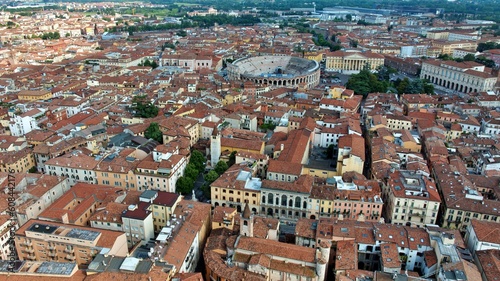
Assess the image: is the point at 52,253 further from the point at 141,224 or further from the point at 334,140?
the point at 334,140

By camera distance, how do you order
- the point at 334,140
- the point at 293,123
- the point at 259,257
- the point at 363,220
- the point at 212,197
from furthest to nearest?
the point at 293,123 → the point at 334,140 → the point at 212,197 → the point at 363,220 → the point at 259,257

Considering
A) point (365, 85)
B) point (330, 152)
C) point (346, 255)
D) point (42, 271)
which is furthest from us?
point (365, 85)

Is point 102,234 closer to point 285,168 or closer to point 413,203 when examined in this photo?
point 285,168

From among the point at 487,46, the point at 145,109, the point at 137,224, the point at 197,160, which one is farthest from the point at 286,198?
the point at 487,46

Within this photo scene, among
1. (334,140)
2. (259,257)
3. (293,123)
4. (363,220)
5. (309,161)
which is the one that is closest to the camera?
(259,257)

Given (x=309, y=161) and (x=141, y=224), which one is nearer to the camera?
(x=141, y=224)

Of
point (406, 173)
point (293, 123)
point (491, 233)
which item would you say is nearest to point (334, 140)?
point (293, 123)

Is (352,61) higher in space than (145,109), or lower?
higher

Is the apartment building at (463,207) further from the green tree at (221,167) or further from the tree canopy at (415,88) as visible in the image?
the tree canopy at (415,88)
